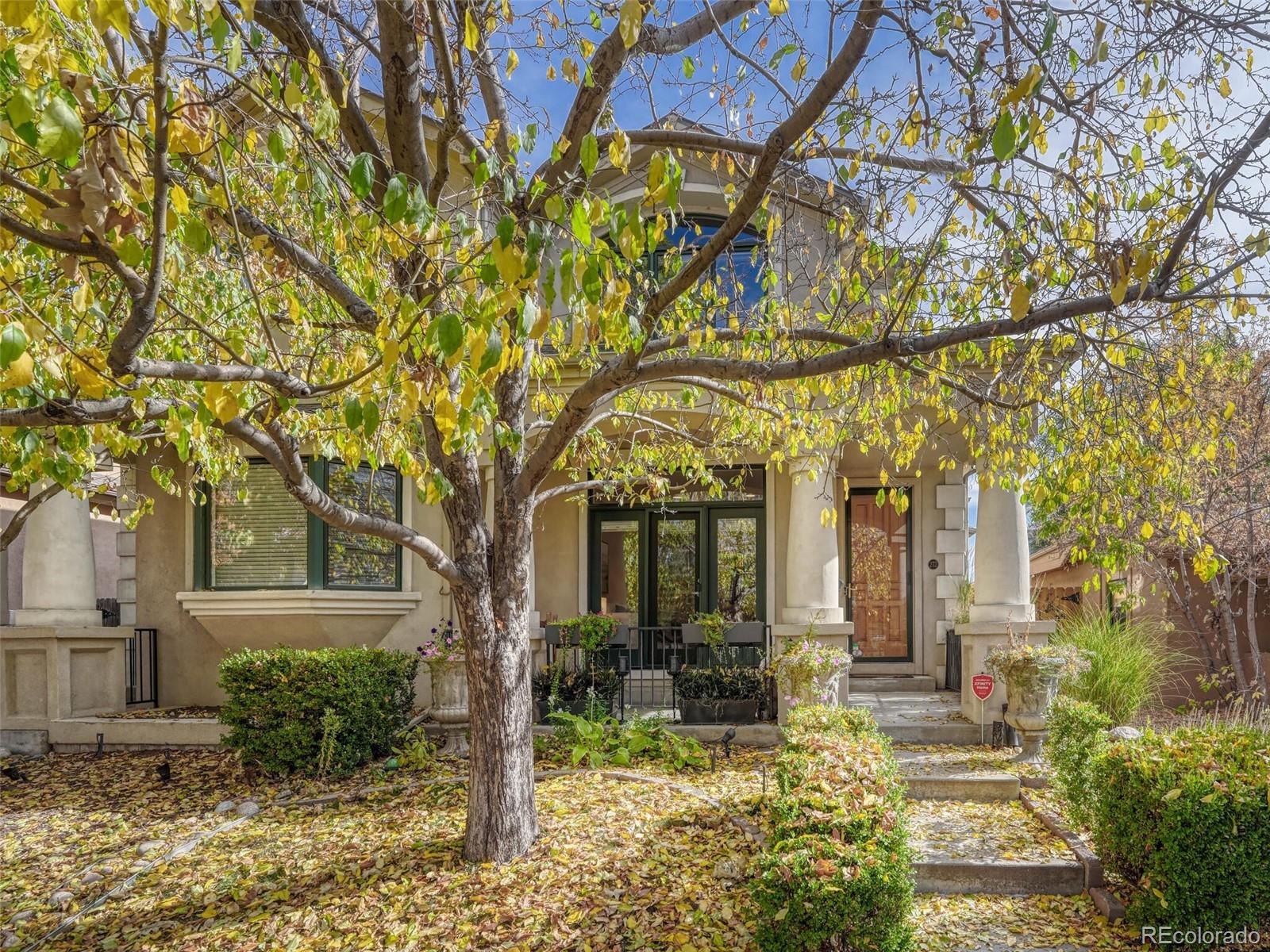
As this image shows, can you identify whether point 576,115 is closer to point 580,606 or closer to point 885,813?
point 885,813

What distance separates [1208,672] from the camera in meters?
10.1

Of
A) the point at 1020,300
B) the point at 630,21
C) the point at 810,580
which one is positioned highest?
the point at 630,21

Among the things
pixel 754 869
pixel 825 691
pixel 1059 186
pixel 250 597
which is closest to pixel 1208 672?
pixel 825 691

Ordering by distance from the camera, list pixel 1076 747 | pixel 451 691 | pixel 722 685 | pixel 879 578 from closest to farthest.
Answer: pixel 1076 747 → pixel 451 691 → pixel 722 685 → pixel 879 578

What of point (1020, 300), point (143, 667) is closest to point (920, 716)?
point (1020, 300)

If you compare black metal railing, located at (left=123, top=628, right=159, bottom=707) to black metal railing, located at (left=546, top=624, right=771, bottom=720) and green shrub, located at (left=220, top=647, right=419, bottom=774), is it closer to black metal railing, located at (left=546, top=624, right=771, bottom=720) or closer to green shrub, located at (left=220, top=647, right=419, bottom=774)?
green shrub, located at (left=220, top=647, right=419, bottom=774)

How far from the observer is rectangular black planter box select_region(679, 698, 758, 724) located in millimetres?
8016

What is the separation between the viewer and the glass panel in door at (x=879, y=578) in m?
11.3

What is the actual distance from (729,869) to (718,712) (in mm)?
3394

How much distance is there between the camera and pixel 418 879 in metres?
4.73

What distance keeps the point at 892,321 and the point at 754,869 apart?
2.80 meters

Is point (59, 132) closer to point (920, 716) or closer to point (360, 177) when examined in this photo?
point (360, 177)

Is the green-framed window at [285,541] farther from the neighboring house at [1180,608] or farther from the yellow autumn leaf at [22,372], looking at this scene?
the neighboring house at [1180,608]

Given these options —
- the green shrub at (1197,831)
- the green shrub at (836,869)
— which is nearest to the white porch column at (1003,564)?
the green shrub at (1197,831)
